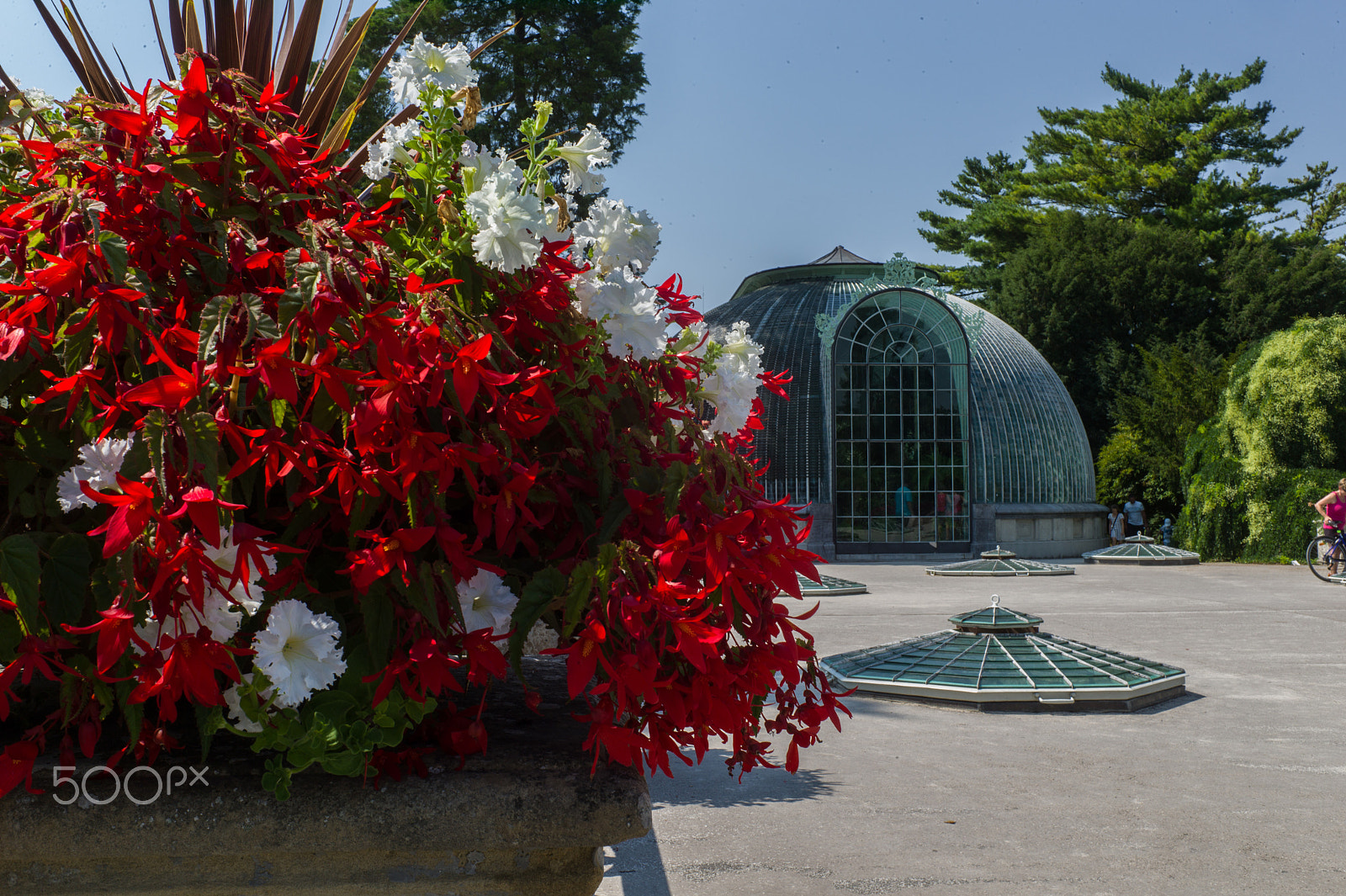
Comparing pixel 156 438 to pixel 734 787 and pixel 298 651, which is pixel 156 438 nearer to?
pixel 298 651

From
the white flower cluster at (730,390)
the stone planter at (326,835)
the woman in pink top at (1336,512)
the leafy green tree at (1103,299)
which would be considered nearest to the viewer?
the stone planter at (326,835)

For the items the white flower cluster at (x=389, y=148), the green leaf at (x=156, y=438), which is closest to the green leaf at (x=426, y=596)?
the green leaf at (x=156, y=438)

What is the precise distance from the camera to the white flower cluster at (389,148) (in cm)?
130

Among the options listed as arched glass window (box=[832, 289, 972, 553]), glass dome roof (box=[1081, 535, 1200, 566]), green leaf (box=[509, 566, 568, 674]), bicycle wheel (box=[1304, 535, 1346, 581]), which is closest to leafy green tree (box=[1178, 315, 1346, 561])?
glass dome roof (box=[1081, 535, 1200, 566])

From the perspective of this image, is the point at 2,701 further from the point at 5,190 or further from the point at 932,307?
the point at 932,307

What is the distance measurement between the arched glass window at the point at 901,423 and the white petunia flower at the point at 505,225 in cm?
2223

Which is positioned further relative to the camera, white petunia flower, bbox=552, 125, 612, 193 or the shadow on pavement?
the shadow on pavement

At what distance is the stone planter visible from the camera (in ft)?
3.75

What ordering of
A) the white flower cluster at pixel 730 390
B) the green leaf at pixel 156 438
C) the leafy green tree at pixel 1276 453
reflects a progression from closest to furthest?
the green leaf at pixel 156 438 < the white flower cluster at pixel 730 390 < the leafy green tree at pixel 1276 453

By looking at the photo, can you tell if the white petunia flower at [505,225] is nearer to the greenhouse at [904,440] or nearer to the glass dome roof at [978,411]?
the glass dome roof at [978,411]

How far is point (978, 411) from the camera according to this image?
23.8 metres

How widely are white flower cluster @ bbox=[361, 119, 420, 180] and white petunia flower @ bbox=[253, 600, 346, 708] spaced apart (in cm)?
57

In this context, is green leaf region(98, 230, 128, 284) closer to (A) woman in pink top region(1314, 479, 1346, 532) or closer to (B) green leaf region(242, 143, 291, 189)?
(B) green leaf region(242, 143, 291, 189)

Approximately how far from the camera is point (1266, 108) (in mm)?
33969
